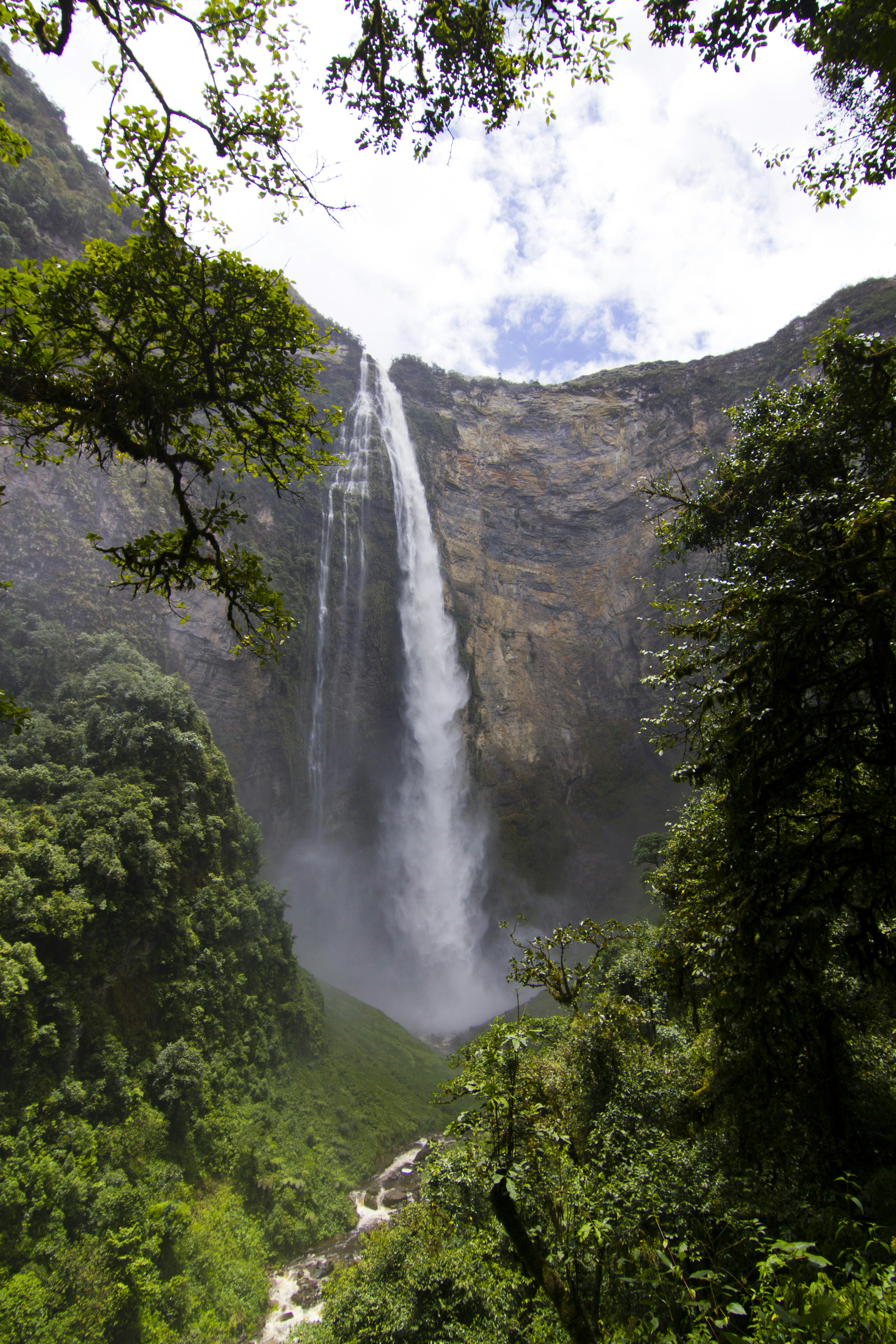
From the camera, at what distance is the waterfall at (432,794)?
119 feet

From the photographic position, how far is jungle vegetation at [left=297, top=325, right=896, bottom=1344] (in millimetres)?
3889

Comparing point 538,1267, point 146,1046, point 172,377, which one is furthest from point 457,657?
point 172,377

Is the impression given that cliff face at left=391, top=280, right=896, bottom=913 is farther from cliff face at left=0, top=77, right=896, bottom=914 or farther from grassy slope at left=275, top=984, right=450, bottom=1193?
grassy slope at left=275, top=984, right=450, bottom=1193

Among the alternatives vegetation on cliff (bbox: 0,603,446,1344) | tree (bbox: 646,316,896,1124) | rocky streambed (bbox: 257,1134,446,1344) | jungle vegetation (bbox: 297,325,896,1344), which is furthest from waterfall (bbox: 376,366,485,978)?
tree (bbox: 646,316,896,1124)

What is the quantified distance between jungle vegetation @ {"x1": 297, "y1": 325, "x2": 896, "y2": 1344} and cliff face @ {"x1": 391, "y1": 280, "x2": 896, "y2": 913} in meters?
29.9

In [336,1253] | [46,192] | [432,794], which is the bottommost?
[336,1253]

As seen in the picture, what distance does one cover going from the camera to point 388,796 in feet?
123

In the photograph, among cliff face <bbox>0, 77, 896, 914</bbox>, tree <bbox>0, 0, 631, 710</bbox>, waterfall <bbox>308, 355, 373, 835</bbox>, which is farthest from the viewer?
waterfall <bbox>308, 355, 373, 835</bbox>

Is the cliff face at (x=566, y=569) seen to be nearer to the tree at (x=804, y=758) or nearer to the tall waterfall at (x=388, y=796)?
the tall waterfall at (x=388, y=796)

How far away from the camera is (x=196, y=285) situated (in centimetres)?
437

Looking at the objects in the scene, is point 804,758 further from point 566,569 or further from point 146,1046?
point 566,569

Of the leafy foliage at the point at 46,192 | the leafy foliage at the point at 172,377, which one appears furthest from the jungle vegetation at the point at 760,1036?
the leafy foliage at the point at 46,192

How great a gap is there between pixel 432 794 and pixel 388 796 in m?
3.05

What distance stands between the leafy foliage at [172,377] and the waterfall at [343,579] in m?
30.9
